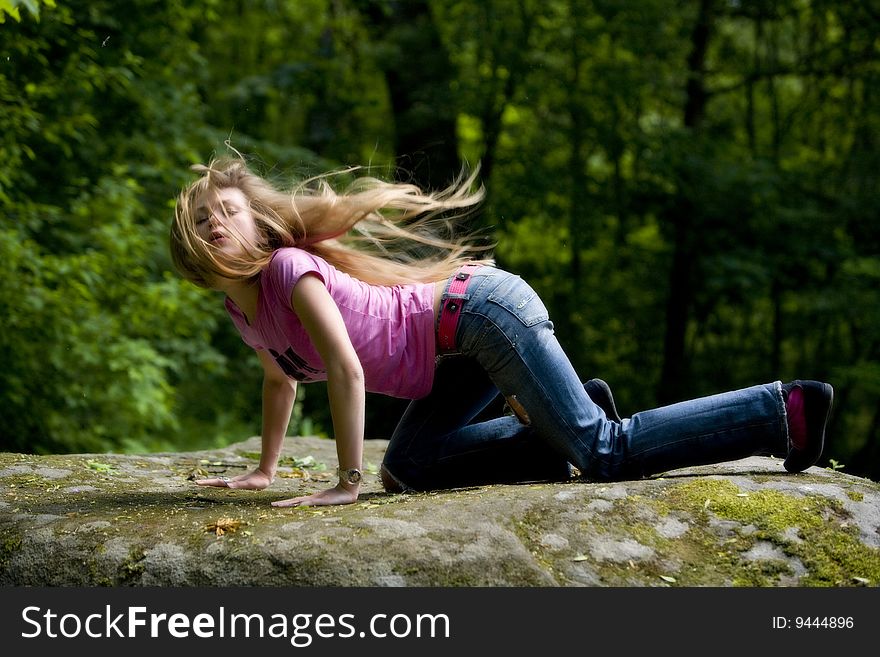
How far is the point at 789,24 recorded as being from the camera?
10562 millimetres

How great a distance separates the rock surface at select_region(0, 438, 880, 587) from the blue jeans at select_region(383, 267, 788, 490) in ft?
0.42

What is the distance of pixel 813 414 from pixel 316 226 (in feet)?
5.86

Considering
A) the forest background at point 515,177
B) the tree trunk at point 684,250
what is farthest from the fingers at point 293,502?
the tree trunk at point 684,250

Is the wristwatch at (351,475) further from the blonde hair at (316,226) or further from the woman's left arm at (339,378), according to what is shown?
the blonde hair at (316,226)

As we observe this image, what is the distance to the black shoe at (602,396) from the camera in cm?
327

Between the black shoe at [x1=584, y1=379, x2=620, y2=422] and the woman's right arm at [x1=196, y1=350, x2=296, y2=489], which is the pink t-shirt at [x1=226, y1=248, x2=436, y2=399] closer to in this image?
the woman's right arm at [x1=196, y1=350, x2=296, y2=489]

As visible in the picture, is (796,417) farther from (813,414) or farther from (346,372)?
(346,372)

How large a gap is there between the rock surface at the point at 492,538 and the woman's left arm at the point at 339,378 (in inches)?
→ 5.9

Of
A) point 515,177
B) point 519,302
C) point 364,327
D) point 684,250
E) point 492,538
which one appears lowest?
point 492,538

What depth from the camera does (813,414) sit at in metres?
2.84

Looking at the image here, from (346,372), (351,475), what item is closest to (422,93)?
(346,372)

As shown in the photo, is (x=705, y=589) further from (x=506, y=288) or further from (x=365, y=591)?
(x=506, y=288)

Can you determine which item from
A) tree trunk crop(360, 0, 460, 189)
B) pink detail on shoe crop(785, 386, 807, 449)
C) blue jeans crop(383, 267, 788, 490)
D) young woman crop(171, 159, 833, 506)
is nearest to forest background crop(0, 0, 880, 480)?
tree trunk crop(360, 0, 460, 189)

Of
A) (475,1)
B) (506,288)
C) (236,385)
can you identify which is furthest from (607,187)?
(506,288)
